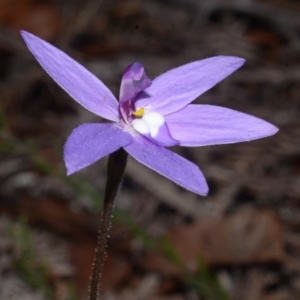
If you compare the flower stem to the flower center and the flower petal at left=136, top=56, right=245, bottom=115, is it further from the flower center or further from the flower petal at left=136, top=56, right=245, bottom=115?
the flower petal at left=136, top=56, right=245, bottom=115

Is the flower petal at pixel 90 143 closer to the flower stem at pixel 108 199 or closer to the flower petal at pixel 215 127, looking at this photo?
the flower stem at pixel 108 199

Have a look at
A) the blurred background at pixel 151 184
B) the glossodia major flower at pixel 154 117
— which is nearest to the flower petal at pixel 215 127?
the glossodia major flower at pixel 154 117

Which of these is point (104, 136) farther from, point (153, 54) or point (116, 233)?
point (153, 54)

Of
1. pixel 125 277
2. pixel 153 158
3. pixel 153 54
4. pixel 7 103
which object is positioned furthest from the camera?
pixel 153 54

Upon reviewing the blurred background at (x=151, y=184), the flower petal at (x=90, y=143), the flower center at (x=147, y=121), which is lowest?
the blurred background at (x=151, y=184)

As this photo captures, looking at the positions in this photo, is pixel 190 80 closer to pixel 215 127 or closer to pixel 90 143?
pixel 215 127

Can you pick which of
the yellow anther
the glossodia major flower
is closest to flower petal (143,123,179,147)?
the glossodia major flower

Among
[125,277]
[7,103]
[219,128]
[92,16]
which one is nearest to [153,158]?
[219,128]
